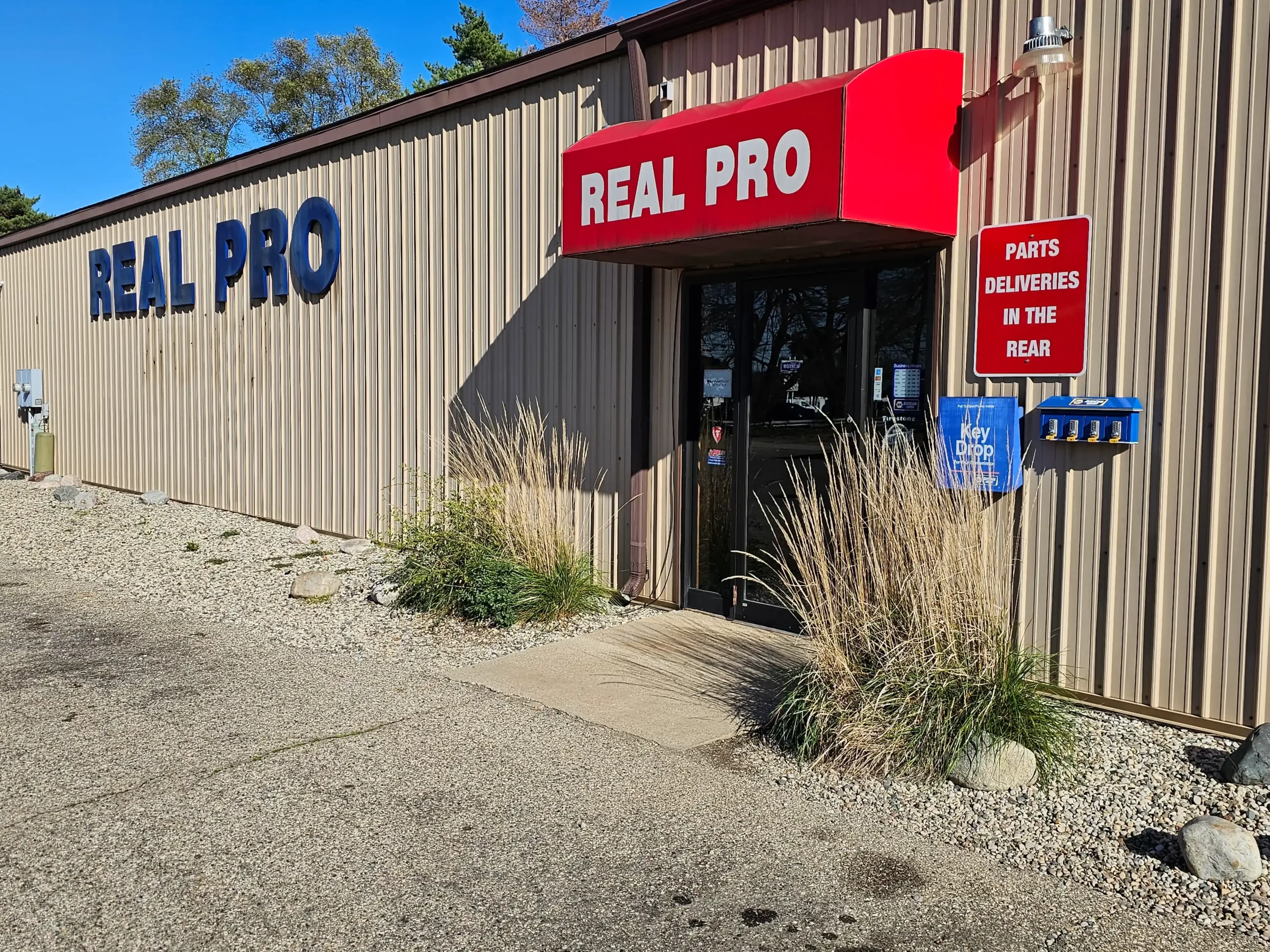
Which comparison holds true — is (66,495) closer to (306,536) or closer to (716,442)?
(306,536)

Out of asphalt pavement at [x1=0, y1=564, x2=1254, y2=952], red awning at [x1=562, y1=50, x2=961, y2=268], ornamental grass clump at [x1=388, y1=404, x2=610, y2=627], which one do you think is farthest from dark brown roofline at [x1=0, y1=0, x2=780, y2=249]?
asphalt pavement at [x1=0, y1=564, x2=1254, y2=952]

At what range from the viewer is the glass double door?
20.7 ft

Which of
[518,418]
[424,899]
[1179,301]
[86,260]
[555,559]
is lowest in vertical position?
[424,899]

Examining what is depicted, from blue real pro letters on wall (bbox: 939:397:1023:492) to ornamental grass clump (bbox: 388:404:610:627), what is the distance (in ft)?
9.61

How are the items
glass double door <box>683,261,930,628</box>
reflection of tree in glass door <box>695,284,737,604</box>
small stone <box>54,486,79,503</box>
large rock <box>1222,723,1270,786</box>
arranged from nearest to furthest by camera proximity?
1. large rock <box>1222,723,1270,786</box>
2. glass double door <box>683,261,930,628</box>
3. reflection of tree in glass door <box>695,284,737,604</box>
4. small stone <box>54,486,79,503</box>

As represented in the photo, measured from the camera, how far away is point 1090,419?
17.6 ft

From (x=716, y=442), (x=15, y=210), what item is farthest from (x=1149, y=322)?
(x=15, y=210)

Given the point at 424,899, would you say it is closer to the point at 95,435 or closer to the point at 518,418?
the point at 518,418

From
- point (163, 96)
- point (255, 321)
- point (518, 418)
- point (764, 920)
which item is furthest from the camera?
point (163, 96)

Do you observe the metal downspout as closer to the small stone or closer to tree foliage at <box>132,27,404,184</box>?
the small stone

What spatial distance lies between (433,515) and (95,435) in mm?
8843

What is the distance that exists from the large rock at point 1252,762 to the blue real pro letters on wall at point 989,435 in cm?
170

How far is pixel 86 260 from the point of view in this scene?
51.2 ft

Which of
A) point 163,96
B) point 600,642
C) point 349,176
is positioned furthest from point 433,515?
point 163,96
